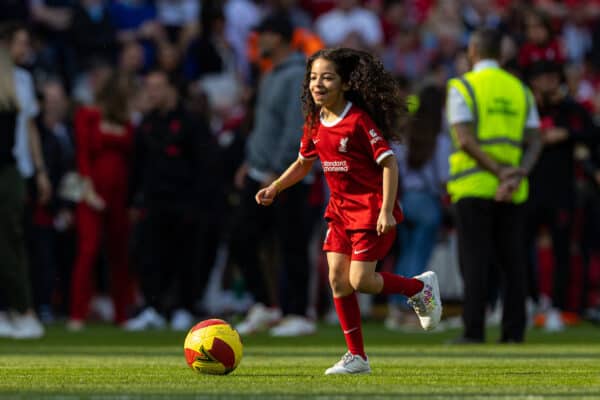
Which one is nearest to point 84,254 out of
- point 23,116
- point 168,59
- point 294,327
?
point 23,116

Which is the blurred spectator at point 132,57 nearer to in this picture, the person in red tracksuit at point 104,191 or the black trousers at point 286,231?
the person in red tracksuit at point 104,191

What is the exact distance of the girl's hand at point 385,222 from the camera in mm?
6871

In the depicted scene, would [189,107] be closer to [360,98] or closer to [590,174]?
[590,174]

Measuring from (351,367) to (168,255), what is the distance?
7.22m

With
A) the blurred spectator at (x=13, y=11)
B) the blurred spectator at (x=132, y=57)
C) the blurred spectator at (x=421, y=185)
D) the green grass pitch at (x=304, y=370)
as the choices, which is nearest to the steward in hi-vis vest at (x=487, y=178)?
the green grass pitch at (x=304, y=370)

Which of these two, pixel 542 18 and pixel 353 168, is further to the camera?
pixel 542 18

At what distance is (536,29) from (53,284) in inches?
233

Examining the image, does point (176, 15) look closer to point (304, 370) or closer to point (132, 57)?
point (132, 57)

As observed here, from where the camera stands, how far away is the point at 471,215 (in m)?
10.2

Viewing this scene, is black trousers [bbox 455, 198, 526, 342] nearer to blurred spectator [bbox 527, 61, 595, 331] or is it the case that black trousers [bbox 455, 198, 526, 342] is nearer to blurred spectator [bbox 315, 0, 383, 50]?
blurred spectator [bbox 527, 61, 595, 331]

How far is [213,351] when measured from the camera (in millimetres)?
6828

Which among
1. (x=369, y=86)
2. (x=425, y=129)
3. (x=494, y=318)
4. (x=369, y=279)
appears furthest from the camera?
(x=494, y=318)

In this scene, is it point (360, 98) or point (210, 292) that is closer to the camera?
point (360, 98)

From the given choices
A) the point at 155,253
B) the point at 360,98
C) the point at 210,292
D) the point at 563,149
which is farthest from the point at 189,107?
the point at 360,98
